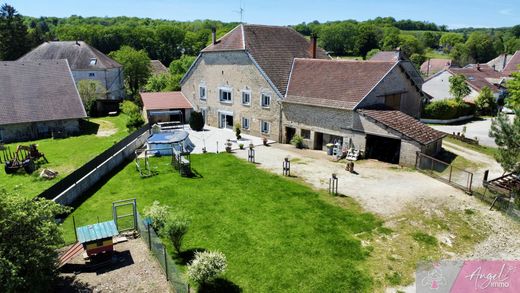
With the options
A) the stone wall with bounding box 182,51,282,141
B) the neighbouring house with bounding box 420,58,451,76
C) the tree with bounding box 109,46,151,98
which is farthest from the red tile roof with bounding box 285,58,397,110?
the neighbouring house with bounding box 420,58,451,76

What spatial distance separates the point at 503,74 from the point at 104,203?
78776 millimetres

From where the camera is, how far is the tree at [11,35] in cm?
7206

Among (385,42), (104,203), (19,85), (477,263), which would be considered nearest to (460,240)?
(477,263)

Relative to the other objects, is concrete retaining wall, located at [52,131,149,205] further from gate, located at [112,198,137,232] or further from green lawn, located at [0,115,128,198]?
gate, located at [112,198,137,232]

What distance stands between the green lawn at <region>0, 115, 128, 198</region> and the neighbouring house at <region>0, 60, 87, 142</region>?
6.25 ft

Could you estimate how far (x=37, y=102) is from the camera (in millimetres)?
40250

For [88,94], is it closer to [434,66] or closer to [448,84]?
[448,84]

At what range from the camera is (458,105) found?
49.9m

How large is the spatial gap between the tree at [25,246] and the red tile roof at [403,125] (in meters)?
23.3

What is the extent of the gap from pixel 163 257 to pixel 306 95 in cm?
2331

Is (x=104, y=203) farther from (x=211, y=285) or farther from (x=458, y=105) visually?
(x=458, y=105)

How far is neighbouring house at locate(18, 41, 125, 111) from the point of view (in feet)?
189

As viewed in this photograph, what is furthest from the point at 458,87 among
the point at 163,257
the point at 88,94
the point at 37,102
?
the point at 37,102

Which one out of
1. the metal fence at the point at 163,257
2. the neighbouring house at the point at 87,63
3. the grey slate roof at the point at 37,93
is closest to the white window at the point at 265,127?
the grey slate roof at the point at 37,93
